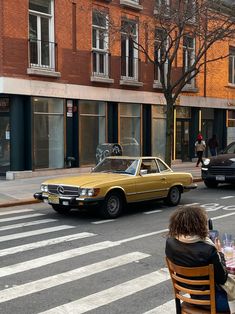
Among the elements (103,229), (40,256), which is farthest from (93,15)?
(40,256)

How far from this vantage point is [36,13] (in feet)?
58.5

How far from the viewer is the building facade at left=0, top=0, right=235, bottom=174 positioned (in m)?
17.2

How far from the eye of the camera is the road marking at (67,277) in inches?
212

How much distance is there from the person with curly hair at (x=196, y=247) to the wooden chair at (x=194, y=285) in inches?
1.5

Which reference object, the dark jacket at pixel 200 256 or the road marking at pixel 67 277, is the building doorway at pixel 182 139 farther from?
the dark jacket at pixel 200 256

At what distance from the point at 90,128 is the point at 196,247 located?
17.1 metres

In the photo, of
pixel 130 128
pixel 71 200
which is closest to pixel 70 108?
pixel 130 128

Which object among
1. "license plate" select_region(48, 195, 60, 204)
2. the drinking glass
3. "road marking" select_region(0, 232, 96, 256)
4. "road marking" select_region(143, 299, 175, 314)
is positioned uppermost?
the drinking glass

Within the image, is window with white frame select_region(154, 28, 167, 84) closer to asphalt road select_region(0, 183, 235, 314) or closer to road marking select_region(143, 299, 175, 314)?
asphalt road select_region(0, 183, 235, 314)

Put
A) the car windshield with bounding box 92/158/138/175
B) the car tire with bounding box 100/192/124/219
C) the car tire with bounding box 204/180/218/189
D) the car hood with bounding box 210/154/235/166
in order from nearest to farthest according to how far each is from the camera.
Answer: the car tire with bounding box 100/192/124/219 < the car windshield with bounding box 92/158/138/175 < the car hood with bounding box 210/154/235/166 < the car tire with bounding box 204/180/218/189

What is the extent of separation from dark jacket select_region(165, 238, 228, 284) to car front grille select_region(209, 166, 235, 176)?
11.7 metres

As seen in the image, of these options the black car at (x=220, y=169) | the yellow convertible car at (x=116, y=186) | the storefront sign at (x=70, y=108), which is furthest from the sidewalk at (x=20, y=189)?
the black car at (x=220, y=169)

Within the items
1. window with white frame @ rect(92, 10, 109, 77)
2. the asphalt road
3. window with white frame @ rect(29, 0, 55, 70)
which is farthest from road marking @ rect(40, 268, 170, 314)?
window with white frame @ rect(92, 10, 109, 77)

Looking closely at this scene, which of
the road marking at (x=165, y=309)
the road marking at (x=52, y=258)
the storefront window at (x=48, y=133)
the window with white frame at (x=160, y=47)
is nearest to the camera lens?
the road marking at (x=165, y=309)
